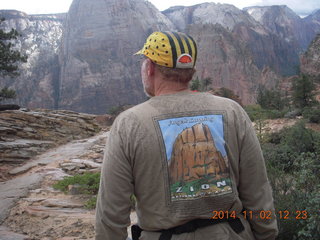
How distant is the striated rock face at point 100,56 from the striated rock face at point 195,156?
257ft

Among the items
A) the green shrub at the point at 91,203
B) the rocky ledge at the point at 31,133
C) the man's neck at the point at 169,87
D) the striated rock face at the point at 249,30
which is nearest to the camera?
the man's neck at the point at 169,87

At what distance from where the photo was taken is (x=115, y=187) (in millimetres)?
1705

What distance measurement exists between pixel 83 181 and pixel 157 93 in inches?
201

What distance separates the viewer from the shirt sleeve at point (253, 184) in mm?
1832

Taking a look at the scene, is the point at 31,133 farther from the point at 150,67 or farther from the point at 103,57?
the point at 103,57

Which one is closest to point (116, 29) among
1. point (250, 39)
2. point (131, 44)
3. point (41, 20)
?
point (131, 44)

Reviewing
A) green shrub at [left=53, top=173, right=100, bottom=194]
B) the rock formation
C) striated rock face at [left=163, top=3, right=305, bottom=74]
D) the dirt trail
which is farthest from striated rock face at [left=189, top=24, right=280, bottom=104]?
green shrub at [left=53, top=173, right=100, bottom=194]

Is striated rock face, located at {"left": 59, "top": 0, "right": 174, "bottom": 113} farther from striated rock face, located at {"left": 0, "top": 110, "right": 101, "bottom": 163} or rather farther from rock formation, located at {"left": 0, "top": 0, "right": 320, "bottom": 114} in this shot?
striated rock face, located at {"left": 0, "top": 110, "right": 101, "bottom": 163}

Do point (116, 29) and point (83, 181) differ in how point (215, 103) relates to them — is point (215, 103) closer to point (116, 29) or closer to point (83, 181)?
point (83, 181)

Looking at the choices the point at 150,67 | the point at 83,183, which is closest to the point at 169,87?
the point at 150,67

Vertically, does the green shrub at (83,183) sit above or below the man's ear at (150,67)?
below

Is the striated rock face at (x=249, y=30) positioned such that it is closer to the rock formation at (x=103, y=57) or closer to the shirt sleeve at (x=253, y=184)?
the rock formation at (x=103, y=57)

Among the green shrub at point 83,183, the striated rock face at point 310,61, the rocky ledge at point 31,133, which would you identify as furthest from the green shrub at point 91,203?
the striated rock face at point 310,61

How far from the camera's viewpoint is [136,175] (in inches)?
68.0
